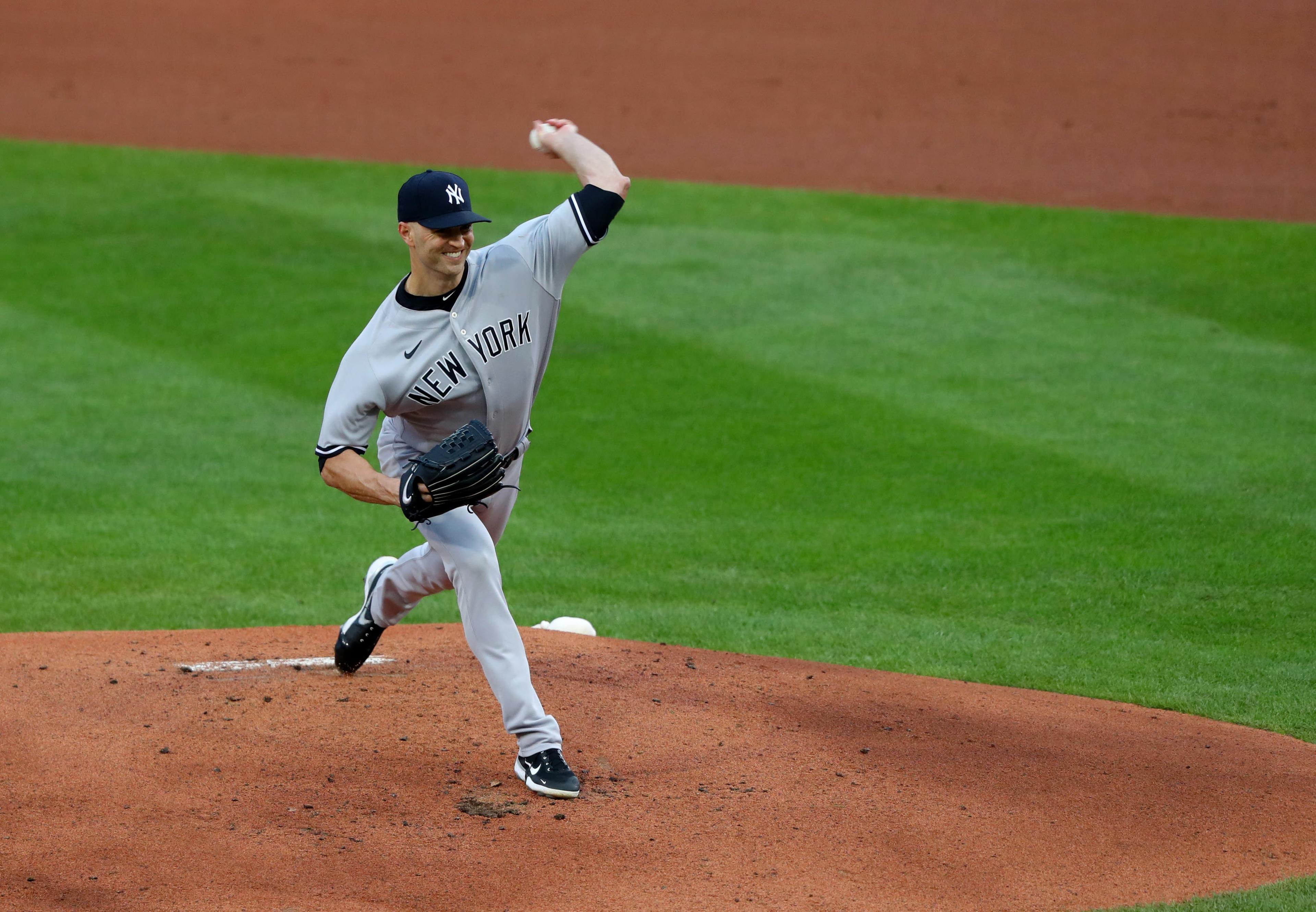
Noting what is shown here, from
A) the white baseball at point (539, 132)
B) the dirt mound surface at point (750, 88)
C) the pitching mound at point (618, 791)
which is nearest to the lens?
the pitching mound at point (618, 791)

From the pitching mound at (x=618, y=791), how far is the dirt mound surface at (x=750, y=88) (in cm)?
994

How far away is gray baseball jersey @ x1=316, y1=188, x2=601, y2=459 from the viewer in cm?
450

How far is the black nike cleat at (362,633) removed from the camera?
539 cm

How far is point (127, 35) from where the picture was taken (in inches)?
763

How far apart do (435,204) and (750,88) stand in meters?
13.6

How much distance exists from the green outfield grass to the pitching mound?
1.56 ft

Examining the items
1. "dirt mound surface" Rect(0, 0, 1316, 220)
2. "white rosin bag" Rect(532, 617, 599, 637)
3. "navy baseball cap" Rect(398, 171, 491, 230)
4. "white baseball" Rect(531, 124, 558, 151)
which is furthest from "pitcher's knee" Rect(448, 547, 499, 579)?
"dirt mound surface" Rect(0, 0, 1316, 220)

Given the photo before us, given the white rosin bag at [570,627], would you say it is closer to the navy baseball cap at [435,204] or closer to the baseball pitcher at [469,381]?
the baseball pitcher at [469,381]

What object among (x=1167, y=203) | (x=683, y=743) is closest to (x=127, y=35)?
(x=1167, y=203)

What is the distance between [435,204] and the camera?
4.47m

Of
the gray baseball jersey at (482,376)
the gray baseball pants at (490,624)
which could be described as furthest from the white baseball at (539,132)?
the gray baseball pants at (490,624)

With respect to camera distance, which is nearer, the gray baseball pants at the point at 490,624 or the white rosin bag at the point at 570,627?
the gray baseball pants at the point at 490,624

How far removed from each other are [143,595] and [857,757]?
3.67 m

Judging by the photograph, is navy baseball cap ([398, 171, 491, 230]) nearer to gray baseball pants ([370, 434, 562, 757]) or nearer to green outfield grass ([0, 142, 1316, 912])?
gray baseball pants ([370, 434, 562, 757])
